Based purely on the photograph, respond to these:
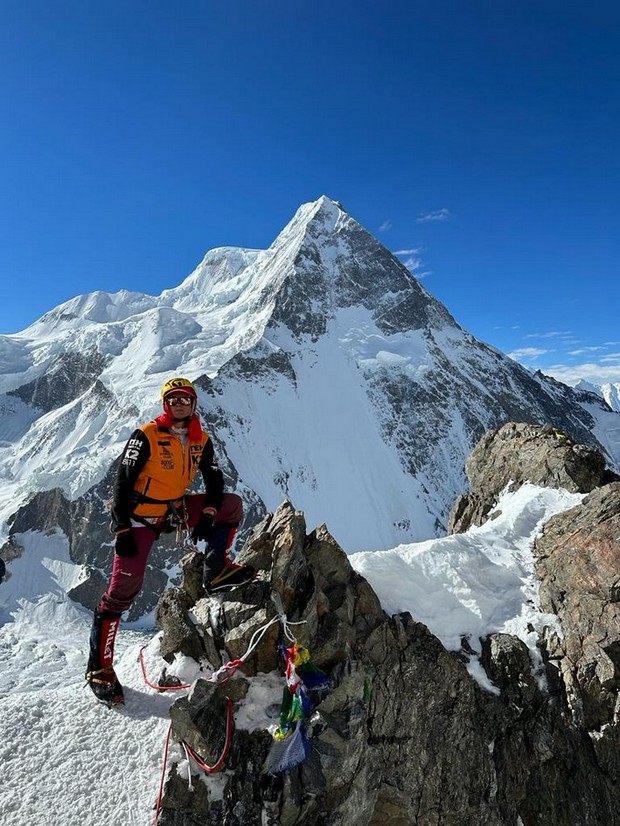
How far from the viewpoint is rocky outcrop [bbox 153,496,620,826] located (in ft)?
23.6

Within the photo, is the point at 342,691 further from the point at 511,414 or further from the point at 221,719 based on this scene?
the point at 511,414

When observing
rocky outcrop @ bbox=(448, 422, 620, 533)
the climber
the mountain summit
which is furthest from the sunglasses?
the mountain summit

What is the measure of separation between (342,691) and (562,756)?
4422 mm

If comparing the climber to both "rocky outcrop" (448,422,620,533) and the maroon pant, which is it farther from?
"rocky outcrop" (448,422,620,533)

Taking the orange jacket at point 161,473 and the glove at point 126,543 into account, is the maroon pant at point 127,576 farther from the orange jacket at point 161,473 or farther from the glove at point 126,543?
the orange jacket at point 161,473

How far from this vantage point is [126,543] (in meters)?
7.78

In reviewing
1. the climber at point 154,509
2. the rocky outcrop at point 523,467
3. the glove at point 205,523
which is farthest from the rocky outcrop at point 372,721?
the rocky outcrop at point 523,467

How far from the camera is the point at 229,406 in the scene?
15338 centimetres

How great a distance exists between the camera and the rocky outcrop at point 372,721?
7.20 m

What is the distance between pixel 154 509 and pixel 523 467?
1228 cm

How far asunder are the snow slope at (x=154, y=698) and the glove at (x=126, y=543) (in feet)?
A: 7.67

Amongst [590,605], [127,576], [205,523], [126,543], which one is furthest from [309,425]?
[126,543]

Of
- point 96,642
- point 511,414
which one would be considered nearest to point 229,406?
point 511,414

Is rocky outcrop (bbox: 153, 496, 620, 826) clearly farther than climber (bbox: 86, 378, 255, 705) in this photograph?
No
